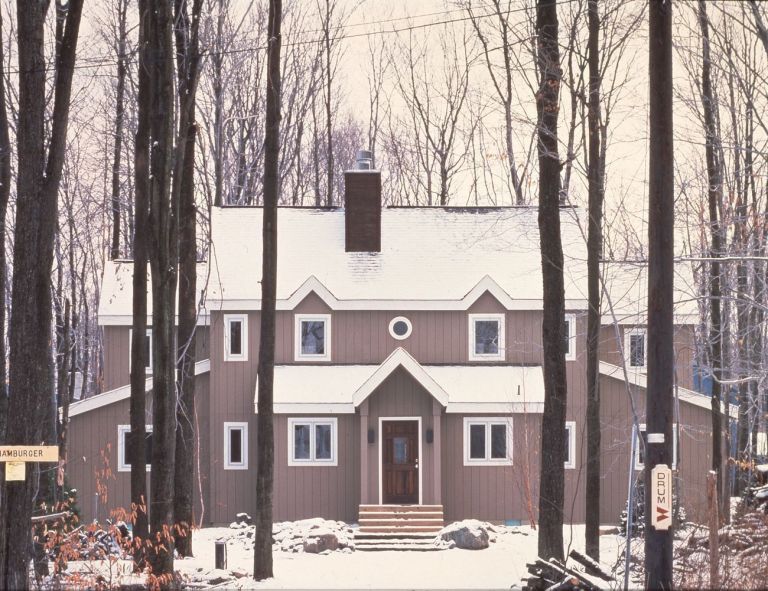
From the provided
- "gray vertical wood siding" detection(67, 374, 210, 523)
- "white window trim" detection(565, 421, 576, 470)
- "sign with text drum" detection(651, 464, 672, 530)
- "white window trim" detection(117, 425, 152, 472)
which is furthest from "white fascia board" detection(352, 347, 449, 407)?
"sign with text drum" detection(651, 464, 672, 530)

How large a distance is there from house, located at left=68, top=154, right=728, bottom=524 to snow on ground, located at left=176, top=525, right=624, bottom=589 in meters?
2.69

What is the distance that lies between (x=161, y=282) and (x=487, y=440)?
49.2 ft

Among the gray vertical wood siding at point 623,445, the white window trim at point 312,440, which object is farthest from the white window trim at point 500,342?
the white window trim at point 312,440

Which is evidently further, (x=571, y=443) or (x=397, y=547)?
(x=571, y=443)

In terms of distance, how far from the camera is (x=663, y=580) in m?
11.6

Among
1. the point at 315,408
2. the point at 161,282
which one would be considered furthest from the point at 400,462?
the point at 161,282

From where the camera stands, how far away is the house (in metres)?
30.2

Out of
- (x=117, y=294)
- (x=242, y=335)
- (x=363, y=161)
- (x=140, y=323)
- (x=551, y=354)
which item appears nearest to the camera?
(x=551, y=354)

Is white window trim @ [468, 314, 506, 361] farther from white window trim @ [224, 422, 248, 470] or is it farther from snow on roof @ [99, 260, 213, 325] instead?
snow on roof @ [99, 260, 213, 325]

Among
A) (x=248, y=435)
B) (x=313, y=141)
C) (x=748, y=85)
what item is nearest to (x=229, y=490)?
(x=248, y=435)

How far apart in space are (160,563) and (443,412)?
1386cm

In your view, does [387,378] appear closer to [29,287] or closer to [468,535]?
[468,535]

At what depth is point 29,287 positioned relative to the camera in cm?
1376

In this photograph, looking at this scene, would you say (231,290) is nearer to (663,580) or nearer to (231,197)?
(231,197)
